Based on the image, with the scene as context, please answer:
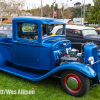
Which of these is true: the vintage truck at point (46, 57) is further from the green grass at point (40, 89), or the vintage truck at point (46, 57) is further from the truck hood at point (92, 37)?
the truck hood at point (92, 37)

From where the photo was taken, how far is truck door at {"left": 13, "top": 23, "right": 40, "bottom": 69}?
13.1 feet

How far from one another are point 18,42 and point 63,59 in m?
1.47

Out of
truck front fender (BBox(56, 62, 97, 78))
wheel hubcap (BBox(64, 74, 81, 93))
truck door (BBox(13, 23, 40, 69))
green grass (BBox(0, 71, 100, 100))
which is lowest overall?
green grass (BBox(0, 71, 100, 100))

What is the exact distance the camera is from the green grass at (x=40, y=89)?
340 centimetres

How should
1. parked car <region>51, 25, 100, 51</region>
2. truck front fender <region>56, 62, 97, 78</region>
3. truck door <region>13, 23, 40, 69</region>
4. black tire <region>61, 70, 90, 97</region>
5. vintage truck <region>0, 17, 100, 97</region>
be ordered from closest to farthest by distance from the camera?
1. truck front fender <region>56, 62, 97, 78</region>
2. black tire <region>61, 70, 90, 97</region>
3. vintage truck <region>0, 17, 100, 97</region>
4. truck door <region>13, 23, 40, 69</region>
5. parked car <region>51, 25, 100, 51</region>

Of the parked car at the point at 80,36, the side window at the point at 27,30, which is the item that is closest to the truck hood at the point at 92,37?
the parked car at the point at 80,36

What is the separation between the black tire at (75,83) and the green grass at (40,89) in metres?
0.14

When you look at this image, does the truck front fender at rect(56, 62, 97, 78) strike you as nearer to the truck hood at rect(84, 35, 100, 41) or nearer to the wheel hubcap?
the wheel hubcap

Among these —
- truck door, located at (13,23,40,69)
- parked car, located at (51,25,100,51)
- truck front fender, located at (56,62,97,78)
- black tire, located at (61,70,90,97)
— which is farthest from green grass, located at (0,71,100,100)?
parked car, located at (51,25,100,51)

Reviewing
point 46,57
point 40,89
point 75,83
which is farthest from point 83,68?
point 40,89

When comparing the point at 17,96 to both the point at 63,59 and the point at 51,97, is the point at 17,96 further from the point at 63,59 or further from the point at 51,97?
the point at 63,59

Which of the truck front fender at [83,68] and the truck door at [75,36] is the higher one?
the truck door at [75,36]

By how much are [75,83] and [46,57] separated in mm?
1080

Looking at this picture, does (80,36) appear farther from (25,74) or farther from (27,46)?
(25,74)
